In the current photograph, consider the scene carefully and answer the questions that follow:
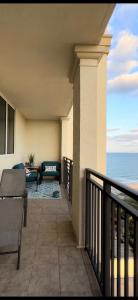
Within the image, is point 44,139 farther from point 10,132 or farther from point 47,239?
point 47,239

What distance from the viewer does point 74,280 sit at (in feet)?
6.84

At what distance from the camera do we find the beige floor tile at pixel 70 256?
245 centimetres

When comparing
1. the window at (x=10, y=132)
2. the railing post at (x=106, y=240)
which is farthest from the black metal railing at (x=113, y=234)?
the window at (x=10, y=132)

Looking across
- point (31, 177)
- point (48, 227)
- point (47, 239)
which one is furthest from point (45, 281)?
point (31, 177)

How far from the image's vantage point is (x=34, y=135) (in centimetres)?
938

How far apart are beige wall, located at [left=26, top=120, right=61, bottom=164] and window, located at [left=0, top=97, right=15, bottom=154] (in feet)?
9.68

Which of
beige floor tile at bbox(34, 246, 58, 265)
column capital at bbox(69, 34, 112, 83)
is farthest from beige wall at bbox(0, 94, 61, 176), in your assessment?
beige floor tile at bbox(34, 246, 58, 265)

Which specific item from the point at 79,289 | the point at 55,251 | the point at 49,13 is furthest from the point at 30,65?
the point at 79,289

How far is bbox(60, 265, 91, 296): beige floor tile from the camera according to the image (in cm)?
192

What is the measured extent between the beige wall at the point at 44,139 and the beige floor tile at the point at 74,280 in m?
7.19

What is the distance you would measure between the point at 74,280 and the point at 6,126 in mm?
4169

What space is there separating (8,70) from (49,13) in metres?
1.72

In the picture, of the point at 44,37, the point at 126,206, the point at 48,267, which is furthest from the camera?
the point at 44,37

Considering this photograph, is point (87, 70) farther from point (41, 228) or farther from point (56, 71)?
point (41, 228)
